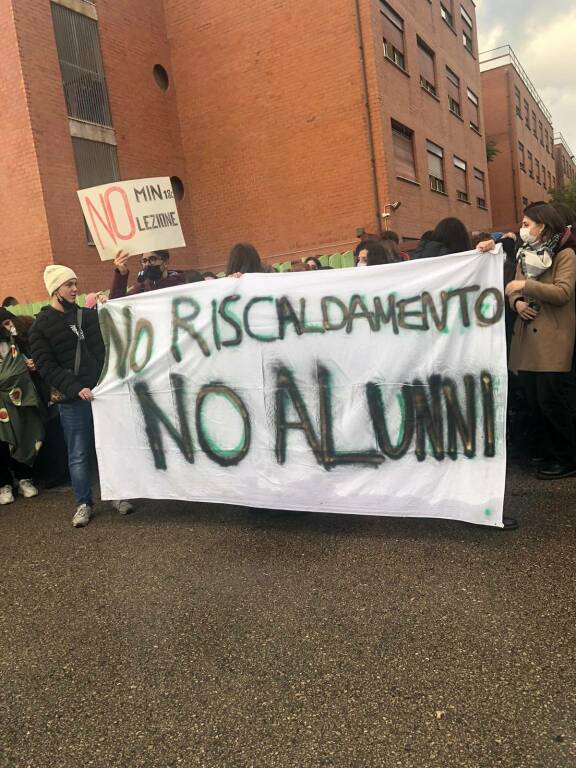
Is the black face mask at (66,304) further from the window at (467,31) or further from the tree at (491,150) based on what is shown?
the tree at (491,150)

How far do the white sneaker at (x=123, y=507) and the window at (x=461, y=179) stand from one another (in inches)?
702

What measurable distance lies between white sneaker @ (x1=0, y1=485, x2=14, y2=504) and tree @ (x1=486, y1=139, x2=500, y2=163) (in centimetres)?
2613

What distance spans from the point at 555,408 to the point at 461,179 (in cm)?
1790

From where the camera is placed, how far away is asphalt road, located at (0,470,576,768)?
1969 millimetres

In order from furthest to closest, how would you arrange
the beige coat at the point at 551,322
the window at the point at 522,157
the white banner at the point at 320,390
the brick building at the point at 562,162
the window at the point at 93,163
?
the brick building at the point at 562,162 → the window at the point at 522,157 → the window at the point at 93,163 → the beige coat at the point at 551,322 → the white banner at the point at 320,390

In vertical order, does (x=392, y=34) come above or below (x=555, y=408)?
above

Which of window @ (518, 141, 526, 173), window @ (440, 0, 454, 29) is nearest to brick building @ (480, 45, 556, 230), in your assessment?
window @ (518, 141, 526, 173)

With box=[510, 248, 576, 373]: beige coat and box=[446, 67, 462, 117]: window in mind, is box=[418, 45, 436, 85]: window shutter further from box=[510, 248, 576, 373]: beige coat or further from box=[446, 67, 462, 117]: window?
box=[510, 248, 576, 373]: beige coat

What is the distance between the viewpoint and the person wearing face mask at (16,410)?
195 inches

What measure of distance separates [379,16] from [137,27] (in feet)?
19.1

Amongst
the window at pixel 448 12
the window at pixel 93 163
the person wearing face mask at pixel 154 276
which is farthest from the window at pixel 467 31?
the person wearing face mask at pixel 154 276

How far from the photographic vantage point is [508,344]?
420 centimetres

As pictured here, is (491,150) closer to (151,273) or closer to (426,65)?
(426,65)

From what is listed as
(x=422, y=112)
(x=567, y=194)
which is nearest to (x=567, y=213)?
(x=422, y=112)
